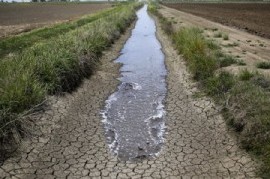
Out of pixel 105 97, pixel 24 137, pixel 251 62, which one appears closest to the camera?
pixel 24 137

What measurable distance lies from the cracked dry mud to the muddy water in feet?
0.77

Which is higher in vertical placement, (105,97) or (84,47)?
(84,47)

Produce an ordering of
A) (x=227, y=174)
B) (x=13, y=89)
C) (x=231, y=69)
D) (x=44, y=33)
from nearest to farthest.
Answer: (x=227, y=174)
(x=13, y=89)
(x=231, y=69)
(x=44, y=33)

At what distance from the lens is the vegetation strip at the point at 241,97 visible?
23.2ft

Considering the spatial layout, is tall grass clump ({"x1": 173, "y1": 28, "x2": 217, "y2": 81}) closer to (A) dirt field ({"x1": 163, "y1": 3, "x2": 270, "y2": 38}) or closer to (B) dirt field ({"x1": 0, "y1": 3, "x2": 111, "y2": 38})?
(A) dirt field ({"x1": 163, "y1": 3, "x2": 270, "y2": 38})

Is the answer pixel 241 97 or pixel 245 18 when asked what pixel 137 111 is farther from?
pixel 245 18

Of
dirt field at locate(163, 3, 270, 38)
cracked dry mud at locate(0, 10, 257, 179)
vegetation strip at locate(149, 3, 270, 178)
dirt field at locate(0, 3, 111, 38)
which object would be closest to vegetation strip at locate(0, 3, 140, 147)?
cracked dry mud at locate(0, 10, 257, 179)

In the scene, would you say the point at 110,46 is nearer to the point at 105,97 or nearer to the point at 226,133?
the point at 105,97

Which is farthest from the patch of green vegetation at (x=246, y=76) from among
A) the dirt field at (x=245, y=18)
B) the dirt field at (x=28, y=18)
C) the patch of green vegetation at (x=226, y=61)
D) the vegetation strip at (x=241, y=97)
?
the dirt field at (x=28, y=18)

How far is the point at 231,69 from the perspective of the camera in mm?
11953

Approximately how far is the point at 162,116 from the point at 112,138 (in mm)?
1924

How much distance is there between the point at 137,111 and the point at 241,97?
283 centimetres

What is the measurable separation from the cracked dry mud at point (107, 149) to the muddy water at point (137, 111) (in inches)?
9.2

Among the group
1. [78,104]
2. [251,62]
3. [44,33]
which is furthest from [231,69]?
[44,33]
